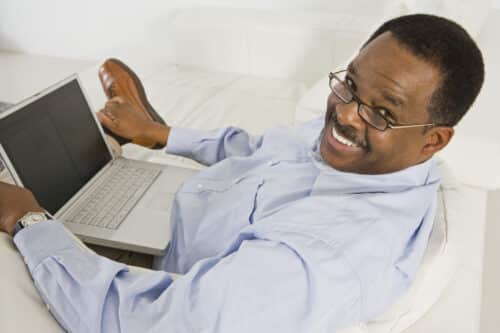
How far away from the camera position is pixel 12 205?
2.72 ft

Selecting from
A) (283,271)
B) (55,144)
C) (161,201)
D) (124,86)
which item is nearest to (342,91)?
(283,271)

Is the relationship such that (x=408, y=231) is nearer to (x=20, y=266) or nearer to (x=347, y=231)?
(x=347, y=231)

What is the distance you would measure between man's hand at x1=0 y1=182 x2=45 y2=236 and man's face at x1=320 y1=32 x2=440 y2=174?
57 centimetres

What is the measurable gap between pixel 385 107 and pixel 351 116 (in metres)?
0.06

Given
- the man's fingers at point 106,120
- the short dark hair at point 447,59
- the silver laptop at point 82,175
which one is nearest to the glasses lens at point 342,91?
the short dark hair at point 447,59

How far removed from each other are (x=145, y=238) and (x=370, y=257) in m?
0.52

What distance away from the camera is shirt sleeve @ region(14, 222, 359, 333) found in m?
0.69

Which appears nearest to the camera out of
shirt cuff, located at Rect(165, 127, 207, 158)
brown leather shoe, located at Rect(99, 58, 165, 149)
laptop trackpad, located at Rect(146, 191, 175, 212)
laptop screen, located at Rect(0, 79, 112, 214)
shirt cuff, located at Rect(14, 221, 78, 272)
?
shirt cuff, located at Rect(14, 221, 78, 272)

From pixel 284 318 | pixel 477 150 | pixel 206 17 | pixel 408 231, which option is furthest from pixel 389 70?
pixel 206 17

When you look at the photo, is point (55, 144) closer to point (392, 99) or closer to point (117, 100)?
point (117, 100)

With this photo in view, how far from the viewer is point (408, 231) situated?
80cm

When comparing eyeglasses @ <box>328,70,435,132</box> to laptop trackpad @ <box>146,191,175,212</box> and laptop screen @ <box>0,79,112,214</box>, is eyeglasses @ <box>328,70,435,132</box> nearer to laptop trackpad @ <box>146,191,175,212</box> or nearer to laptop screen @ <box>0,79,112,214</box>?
laptop trackpad @ <box>146,191,175,212</box>

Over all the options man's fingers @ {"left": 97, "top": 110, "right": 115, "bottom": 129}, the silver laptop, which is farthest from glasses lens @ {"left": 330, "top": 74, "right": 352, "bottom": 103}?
man's fingers @ {"left": 97, "top": 110, "right": 115, "bottom": 129}

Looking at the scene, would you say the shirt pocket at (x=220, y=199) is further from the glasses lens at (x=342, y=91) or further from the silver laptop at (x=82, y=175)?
the glasses lens at (x=342, y=91)
